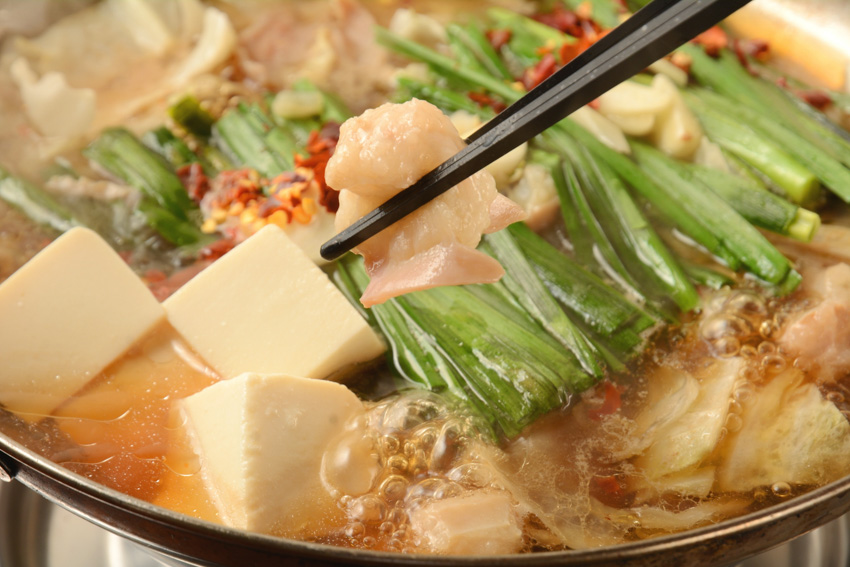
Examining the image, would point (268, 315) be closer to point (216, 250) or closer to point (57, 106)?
point (216, 250)

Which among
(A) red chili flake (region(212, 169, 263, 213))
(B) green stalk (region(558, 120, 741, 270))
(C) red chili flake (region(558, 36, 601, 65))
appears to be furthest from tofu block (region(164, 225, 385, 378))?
(C) red chili flake (region(558, 36, 601, 65))

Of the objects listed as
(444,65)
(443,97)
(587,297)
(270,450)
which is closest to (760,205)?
(587,297)

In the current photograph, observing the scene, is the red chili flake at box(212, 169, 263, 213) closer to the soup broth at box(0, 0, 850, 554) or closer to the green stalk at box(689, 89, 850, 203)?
the soup broth at box(0, 0, 850, 554)

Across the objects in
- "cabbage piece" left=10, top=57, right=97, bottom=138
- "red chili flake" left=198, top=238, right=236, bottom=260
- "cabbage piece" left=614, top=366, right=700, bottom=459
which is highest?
"cabbage piece" left=10, top=57, right=97, bottom=138

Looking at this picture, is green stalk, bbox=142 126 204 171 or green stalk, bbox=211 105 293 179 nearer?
green stalk, bbox=211 105 293 179

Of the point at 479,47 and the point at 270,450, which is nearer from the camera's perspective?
the point at 270,450

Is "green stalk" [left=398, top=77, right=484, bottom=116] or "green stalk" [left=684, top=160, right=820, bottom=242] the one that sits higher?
"green stalk" [left=398, top=77, right=484, bottom=116]

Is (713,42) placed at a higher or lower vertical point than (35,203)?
lower

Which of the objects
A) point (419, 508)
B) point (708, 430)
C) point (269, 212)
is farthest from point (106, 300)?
point (708, 430)
